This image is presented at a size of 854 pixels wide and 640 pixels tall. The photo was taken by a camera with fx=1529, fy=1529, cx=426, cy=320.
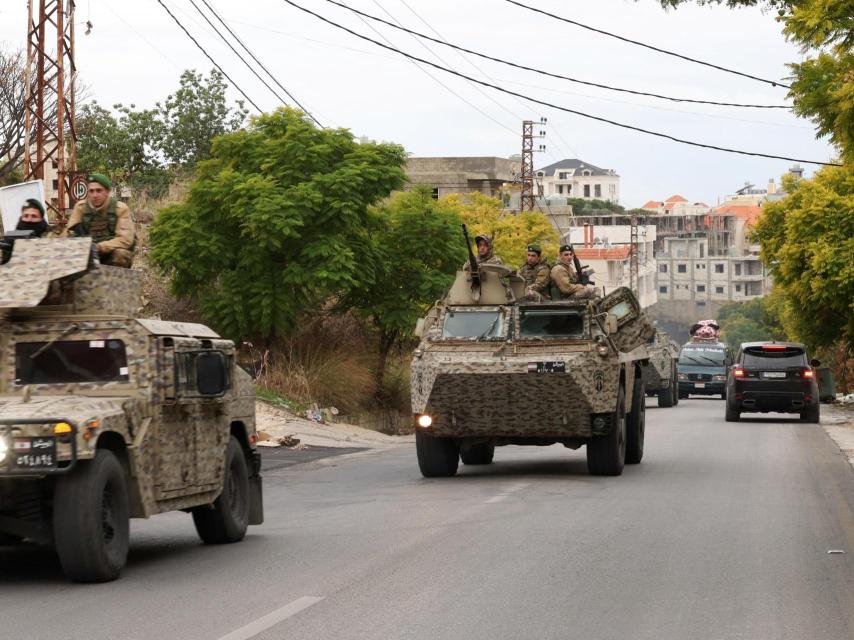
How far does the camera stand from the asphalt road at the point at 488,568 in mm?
8297

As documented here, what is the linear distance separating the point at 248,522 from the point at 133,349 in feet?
8.19

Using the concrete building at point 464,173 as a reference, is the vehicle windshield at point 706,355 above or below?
below

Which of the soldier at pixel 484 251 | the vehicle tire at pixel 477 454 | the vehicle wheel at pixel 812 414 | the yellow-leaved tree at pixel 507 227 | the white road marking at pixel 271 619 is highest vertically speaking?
the yellow-leaved tree at pixel 507 227

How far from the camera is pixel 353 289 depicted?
32.6 meters

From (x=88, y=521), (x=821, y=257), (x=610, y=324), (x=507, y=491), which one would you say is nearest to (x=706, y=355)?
(x=821, y=257)

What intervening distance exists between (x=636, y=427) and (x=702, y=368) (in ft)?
91.2

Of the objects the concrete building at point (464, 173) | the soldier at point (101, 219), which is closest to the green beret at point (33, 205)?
the soldier at point (101, 219)

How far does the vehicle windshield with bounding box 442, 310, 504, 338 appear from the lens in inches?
722

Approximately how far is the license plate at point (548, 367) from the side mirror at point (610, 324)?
96 centimetres

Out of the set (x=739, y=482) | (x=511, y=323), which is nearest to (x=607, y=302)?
(x=511, y=323)

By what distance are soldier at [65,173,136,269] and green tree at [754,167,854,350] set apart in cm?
2836

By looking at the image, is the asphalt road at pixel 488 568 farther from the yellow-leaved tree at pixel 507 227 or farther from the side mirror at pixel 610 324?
the yellow-leaved tree at pixel 507 227

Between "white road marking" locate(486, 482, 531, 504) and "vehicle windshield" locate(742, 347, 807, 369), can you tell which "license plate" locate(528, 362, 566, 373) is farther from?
"vehicle windshield" locate(742, 347, 807, 369)

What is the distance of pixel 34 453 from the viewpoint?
9062mm
